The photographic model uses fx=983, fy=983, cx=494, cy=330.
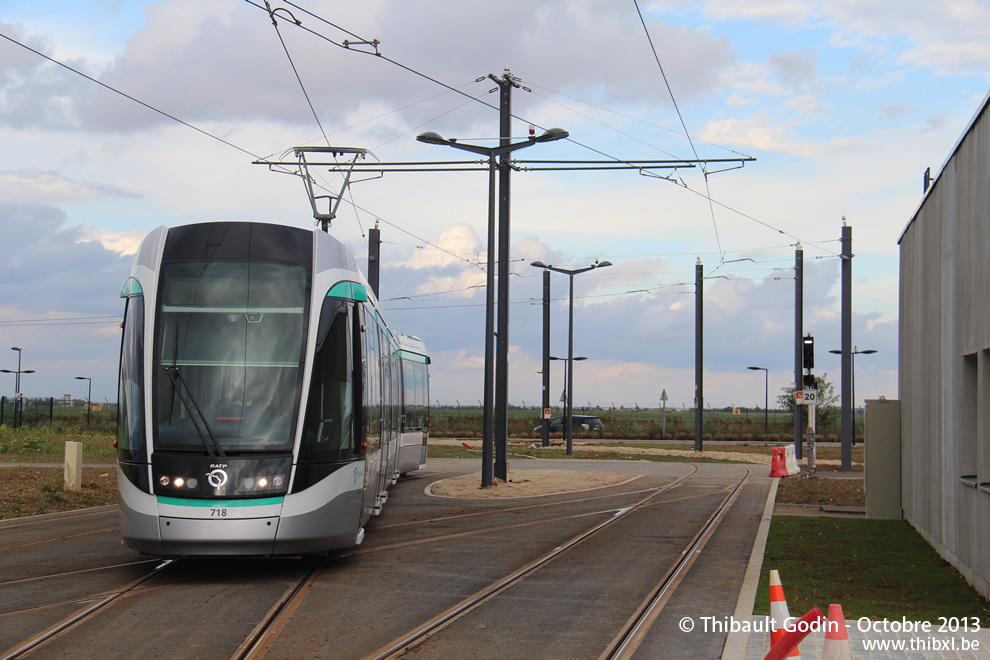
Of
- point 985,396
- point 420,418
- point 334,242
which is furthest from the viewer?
point 420,418

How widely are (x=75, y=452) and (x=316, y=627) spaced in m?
12.8

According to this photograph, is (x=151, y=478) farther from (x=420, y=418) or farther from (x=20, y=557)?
(x=420, y=418)

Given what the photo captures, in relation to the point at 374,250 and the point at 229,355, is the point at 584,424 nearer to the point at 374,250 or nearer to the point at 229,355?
the point at 374,250

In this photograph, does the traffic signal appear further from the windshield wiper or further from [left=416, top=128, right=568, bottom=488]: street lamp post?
the windshield wiper

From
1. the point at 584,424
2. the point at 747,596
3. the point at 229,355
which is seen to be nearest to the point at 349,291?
the point at 229,355

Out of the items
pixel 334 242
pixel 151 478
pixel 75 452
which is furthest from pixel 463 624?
pixel 75 452

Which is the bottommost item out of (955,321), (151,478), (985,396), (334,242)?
(151,478)

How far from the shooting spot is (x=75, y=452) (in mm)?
18719

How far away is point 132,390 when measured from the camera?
31.9 ft

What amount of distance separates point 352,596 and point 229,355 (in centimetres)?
269

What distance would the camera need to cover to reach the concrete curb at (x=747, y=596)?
6996 mm

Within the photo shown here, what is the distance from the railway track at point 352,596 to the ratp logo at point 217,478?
3.24 ft

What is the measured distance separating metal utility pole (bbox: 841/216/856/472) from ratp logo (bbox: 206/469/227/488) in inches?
995

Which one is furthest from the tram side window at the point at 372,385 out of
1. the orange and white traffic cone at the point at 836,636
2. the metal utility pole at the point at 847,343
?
the metal utility pole at the point at 847,343
